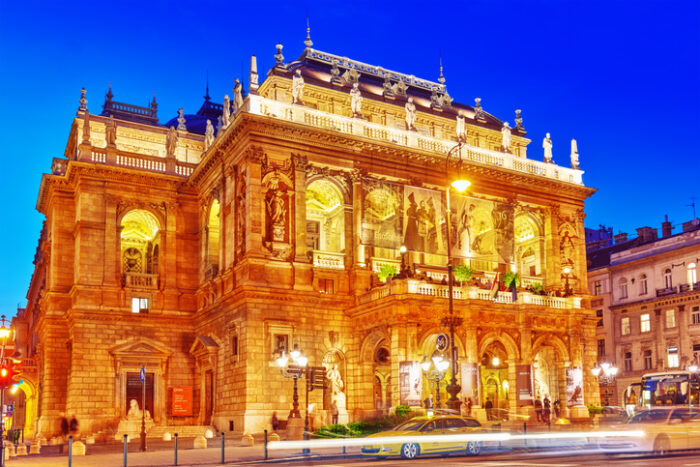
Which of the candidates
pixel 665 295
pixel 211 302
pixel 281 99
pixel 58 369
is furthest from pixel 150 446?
pixel 665 295

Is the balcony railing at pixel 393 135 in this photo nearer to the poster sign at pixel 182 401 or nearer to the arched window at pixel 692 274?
the arched window at pixel 692 274

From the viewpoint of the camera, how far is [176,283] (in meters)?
50.6

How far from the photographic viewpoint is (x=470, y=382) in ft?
135

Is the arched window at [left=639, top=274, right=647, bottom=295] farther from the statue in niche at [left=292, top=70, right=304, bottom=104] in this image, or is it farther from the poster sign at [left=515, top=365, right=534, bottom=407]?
the statue in niche at [left=292, top=70, right=304, bottom=104]

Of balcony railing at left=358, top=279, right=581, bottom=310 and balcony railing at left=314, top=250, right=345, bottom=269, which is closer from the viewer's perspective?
balcony railing at left=358, top=279, right=581, bottom=310

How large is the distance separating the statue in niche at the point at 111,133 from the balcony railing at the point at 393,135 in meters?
11.1

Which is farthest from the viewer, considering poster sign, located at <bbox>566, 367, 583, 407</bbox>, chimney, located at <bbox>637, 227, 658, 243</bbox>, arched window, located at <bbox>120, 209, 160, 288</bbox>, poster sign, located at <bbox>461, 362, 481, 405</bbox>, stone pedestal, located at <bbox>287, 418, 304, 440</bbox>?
chimney, located at <bbox>637, 227, 658, 243</bbox>

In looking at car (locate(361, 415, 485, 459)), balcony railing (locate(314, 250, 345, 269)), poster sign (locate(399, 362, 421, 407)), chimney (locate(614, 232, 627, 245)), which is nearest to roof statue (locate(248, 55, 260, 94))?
balcony railing (locate(314, 250, 345, 269))

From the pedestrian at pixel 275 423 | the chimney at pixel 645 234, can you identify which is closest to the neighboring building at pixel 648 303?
the chimney at pixel 645 234

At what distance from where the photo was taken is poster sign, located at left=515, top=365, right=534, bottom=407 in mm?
41844

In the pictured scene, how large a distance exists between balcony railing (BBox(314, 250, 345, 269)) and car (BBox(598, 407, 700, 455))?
2390 centimetres

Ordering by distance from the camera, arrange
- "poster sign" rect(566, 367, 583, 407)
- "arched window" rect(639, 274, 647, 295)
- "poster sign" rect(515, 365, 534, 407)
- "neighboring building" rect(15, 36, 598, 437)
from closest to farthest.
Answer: "poster sign" rect(515, 365, 534, 407) < "neighboring building" rect(15, 36, 598, 437) < "poster sign" rect(566, 367, 583, 407) < "arched window" rect(639, 274, 647, 295)

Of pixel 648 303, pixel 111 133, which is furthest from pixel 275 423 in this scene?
pixel 648 303

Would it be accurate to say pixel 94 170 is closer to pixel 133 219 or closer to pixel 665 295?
pixel 133 219
